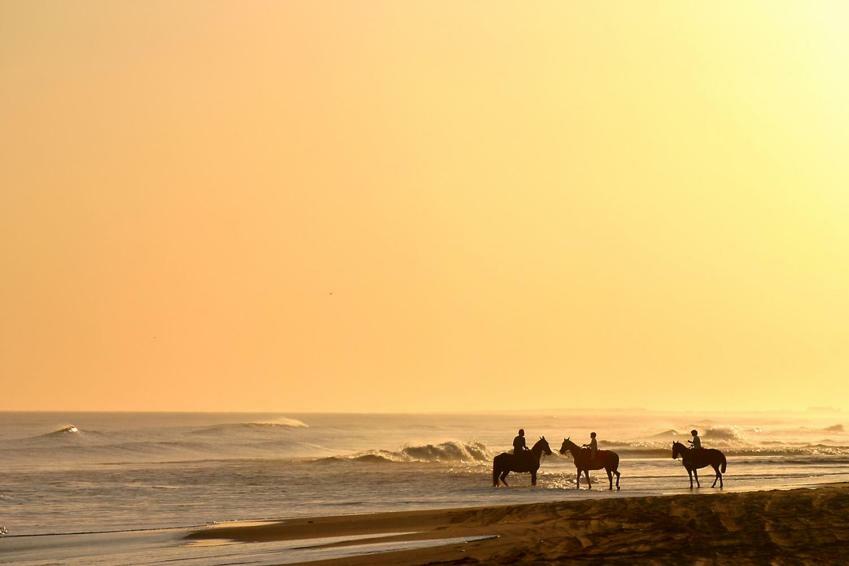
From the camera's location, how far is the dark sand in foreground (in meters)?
16.9

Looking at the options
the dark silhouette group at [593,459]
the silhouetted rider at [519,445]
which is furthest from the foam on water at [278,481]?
the silhouetted rider at [519,445]

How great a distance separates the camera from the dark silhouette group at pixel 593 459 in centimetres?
3581

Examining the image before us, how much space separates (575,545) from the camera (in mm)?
18266

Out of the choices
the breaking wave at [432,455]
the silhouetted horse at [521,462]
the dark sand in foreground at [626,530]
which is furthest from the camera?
the breaking wave at [432,455]

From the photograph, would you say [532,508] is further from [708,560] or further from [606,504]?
[708,560]

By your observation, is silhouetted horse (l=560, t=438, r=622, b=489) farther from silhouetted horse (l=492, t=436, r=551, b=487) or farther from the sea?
silhouetted horse (l=492, t=436, r=551, b=487)

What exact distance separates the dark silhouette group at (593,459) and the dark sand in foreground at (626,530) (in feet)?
31.5

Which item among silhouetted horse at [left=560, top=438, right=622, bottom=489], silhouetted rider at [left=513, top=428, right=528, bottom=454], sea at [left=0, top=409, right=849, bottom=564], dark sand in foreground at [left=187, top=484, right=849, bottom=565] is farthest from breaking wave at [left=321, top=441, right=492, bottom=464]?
dark sand in foreground at [left=187, top=484, right=849, bottom=565]

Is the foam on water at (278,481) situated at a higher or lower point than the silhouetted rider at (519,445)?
lower

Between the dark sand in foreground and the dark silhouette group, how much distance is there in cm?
961

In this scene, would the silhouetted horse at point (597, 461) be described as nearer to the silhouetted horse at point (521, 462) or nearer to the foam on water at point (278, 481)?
the foam on water at point (278, 481)

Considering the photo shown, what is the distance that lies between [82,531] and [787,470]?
97.4ft

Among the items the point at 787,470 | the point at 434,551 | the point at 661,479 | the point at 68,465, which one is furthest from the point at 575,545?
the point at 68,465

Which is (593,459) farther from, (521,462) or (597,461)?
(521,462)
